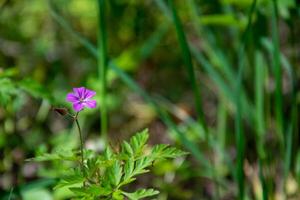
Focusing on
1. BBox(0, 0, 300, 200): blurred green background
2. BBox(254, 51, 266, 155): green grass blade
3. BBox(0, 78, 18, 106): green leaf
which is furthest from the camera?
BBox(254, 51, 266, 155): green grass blade

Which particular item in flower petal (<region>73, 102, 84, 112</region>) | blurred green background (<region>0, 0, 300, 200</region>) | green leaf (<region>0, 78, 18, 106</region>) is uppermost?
flower petal (<region>73, 102, 84, 112</region>)

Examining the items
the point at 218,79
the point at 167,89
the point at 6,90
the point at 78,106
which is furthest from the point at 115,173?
the point at 167,89

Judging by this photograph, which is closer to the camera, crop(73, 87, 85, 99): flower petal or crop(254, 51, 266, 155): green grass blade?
crop(73, 87, 85, 99): flower petal

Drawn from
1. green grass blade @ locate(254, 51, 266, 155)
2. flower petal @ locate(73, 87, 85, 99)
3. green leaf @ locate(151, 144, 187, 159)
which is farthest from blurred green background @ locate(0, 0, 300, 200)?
flower petal @ locate(73, 87, 85, 99)

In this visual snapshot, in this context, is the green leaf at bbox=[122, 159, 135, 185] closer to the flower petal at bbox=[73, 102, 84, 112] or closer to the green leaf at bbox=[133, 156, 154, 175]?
the green leaf at bbox=[133, 156, 154, 175]

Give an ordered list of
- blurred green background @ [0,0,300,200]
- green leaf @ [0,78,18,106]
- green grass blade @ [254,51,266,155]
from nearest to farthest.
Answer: green leaf @ [0,78,18,106] < blurred green background @ [0,0,300,200] < green grass blade @ [254,51,266,155]

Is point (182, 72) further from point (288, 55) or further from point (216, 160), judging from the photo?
point (216, 160)
